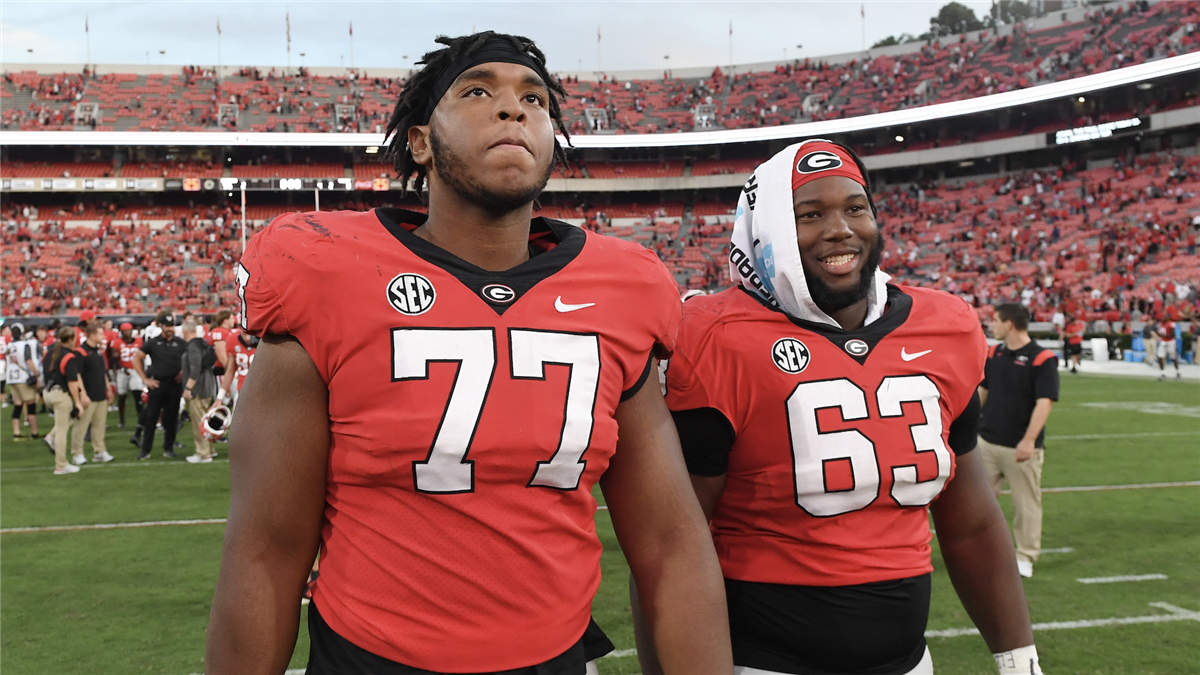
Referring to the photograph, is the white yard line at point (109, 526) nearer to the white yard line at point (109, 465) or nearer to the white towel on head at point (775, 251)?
the white yard line at point (109, 465)

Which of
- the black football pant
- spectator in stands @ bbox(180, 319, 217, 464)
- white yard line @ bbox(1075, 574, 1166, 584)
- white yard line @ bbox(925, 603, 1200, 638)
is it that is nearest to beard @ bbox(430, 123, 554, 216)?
white yard line @ bbox(925, 603, 1200, 638)

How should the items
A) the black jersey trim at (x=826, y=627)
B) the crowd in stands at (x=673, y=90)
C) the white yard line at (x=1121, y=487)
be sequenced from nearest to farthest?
1. the black jersey trim at (x=826, y=627)
2. the white yard line at (x=1121, y=487)
3. the crowd in stands at (x=673, y=90)

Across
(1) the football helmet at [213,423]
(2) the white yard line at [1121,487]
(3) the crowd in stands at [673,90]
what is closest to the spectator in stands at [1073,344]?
(2) the white yard line at [1121,487]

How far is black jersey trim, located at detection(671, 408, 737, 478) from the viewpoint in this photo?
6.91ft

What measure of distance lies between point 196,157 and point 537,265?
Answer: 44516 mm

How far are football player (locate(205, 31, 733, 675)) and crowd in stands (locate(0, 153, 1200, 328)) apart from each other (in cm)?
2531

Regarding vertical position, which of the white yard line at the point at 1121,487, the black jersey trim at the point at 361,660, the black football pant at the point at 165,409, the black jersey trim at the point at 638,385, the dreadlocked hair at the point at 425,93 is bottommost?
the white yard line at the point at 1121,487

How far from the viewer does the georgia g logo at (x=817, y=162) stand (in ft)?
7.48

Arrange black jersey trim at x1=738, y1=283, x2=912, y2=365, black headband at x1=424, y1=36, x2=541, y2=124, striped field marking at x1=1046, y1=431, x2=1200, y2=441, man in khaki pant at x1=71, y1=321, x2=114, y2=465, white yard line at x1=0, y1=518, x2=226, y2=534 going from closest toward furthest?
black headband at x1=424, y1=36, x2=541, y2=124
black jersey trim at x1=738, y1=283, x2=912, y2=365
white yard line at x1=0, y1=518, x2=226, y2=534
man in khaki pant at x1=71, y1=321, x2=114, y2=465
striped field marking at x1=1046, y1=431, x2=1200, y2=441

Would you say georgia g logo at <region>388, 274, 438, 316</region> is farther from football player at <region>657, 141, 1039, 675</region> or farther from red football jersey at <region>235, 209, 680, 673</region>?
football player at <region>657, 141, 1039, 675</region>

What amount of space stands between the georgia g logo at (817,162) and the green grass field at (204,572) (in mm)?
2932

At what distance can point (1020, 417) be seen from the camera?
6098mm

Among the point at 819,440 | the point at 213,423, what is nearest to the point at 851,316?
the point at 819,440

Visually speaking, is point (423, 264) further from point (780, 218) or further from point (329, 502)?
point (780, 218)
